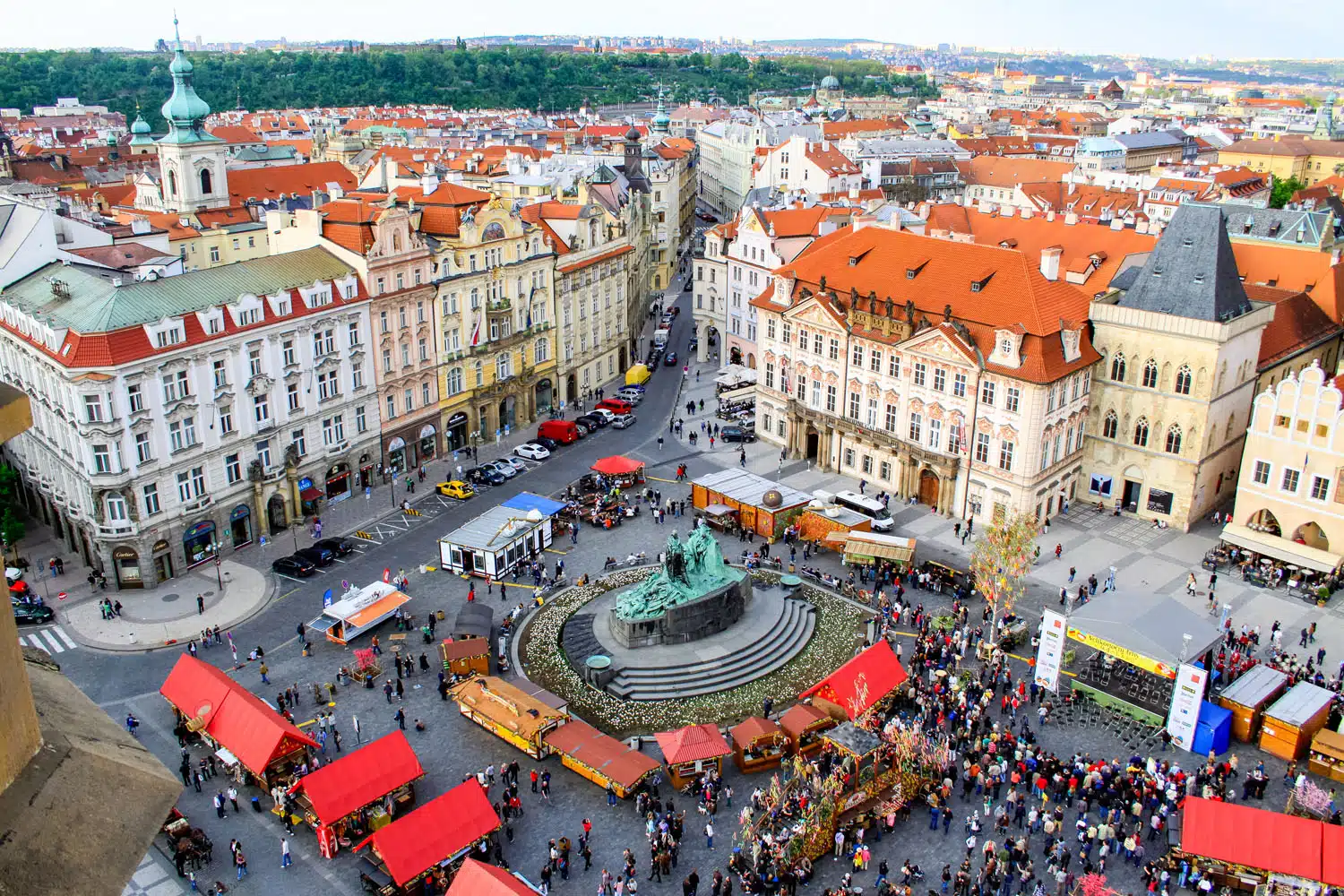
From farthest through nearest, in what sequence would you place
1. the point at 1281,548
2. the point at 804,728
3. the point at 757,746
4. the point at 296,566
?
1. the point at 296,566
2. the point at 1281,548
3. the point at 804,728
4. the point at 757,746

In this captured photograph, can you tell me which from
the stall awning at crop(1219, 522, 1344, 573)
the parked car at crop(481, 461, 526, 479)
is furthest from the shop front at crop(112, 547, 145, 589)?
the stall awning at crop(1219, 522, 1344, 573)

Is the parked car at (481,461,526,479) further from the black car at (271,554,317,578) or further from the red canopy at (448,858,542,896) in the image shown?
the red canopy at (448,858,542,896)

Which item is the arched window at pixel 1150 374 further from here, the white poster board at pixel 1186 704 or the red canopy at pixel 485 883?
the red canopy at pixel 485 883

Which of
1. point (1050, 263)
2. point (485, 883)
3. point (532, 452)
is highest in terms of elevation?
point (1050, 263)

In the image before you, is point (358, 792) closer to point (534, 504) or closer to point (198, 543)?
point (534, 504)

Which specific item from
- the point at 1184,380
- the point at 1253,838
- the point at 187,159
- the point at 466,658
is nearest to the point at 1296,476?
the point at 1184,380

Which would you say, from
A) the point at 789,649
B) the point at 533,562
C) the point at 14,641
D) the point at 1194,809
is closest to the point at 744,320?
the point at 533,562

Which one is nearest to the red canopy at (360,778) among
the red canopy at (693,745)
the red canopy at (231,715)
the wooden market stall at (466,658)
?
the red canopy at (231,715)
